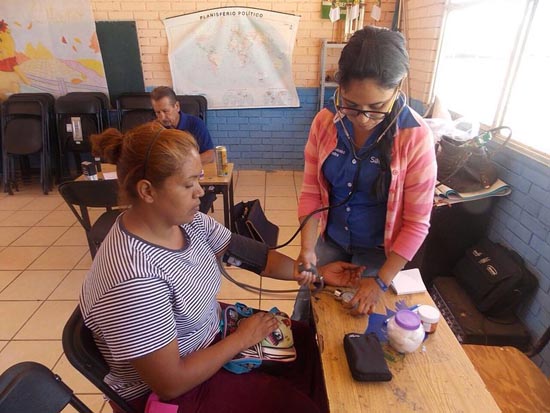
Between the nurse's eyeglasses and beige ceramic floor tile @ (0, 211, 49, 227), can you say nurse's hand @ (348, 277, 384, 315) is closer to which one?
the nurse's eyeglasses

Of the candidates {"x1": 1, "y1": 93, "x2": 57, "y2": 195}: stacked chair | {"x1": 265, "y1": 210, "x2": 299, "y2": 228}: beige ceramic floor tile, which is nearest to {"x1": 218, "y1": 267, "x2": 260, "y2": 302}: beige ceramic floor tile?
{"x1": 265, "y1": 210, "x2": 299, "y2": 228}: beige ceramic floor tile

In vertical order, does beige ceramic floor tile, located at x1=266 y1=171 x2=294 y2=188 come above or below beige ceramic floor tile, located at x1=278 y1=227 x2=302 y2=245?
above

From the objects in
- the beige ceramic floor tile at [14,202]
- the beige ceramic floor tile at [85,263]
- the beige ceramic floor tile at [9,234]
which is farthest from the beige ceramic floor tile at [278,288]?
the beige ceramic floor tile at [14,202]

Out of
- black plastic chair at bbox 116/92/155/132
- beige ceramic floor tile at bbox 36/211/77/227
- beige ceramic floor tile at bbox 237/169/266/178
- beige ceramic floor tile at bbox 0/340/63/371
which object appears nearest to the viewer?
beige ceramic floor tile at bbox 0/340/63/371

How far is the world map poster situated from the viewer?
3.76 meters

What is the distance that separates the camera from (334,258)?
137 centimetres

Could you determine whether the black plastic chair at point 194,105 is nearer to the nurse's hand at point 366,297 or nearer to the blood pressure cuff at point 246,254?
the blood pressure cuff at point 246,254

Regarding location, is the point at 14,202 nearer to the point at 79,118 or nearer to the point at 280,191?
the point at 79,118

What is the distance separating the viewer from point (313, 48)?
390 cm

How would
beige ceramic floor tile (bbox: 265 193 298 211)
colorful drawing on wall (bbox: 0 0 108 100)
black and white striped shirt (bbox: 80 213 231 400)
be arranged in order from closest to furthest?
black and white striped shirt (bbox: 80 213 231 400) < beige ceramic floor tile (bbox: 265 193 298 211) < colorful drawing on wall (bbox: 0 0 108 100)

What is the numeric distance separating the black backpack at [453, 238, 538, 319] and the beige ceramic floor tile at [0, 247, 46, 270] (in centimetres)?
288

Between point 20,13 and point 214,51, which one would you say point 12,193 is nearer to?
point 20,13

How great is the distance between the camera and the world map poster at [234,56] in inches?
148

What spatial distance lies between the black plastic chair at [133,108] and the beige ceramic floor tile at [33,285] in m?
1.86
